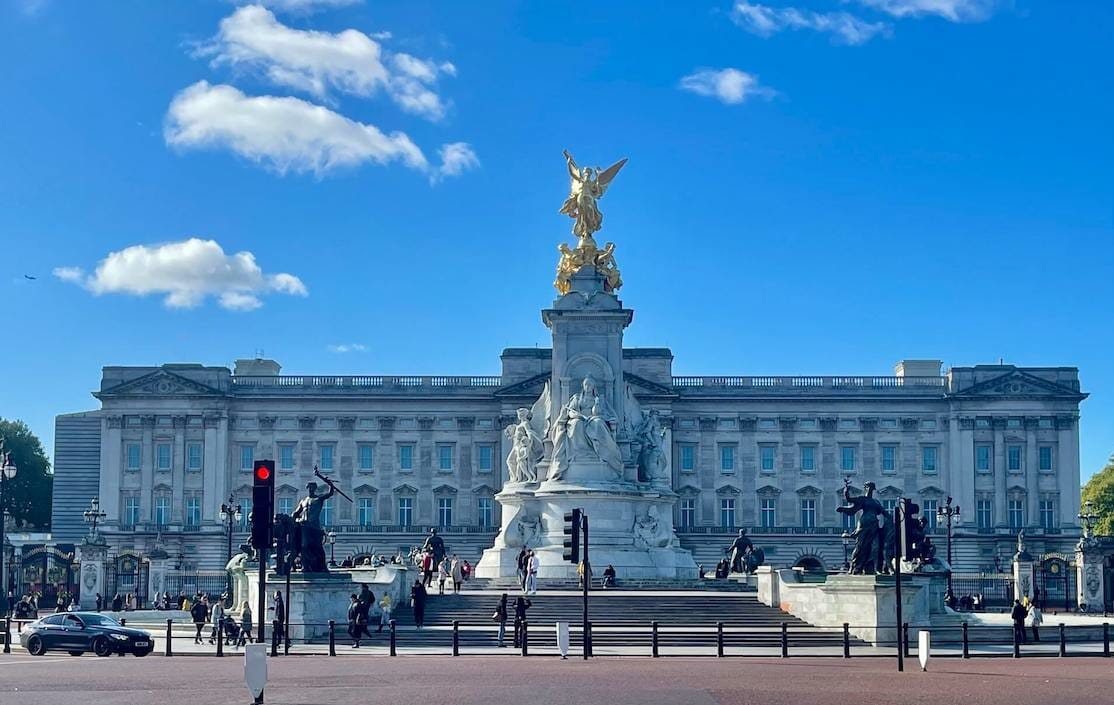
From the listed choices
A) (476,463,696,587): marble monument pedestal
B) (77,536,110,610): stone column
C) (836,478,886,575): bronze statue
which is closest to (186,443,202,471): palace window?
(77,536,110,610): stone column

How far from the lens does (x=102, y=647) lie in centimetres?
4084

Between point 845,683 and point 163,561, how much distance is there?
5392cm

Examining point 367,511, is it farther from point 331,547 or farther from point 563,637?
point 563,637

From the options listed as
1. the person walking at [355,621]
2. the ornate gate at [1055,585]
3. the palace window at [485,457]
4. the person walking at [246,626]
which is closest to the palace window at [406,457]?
the palace window at [485,457]

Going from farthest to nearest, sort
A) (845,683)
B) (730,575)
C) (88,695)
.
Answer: (730,575)
(845,683)
(88,695)

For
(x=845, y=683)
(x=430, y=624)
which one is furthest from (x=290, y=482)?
(x=845, y=683)

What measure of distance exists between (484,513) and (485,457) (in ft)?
13.5

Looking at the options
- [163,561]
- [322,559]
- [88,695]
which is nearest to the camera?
[88,695]

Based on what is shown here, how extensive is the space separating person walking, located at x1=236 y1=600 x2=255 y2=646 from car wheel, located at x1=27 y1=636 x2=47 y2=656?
18.3ft

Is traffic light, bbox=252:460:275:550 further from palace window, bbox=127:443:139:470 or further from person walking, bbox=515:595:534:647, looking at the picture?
palace window, bbox=127:443:139:470

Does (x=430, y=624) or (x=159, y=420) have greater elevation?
(x=159, y=420)

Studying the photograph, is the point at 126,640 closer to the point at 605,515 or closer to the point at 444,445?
the point at 605,515

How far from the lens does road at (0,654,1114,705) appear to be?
27.5 meters

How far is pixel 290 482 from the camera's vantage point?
117 metres
